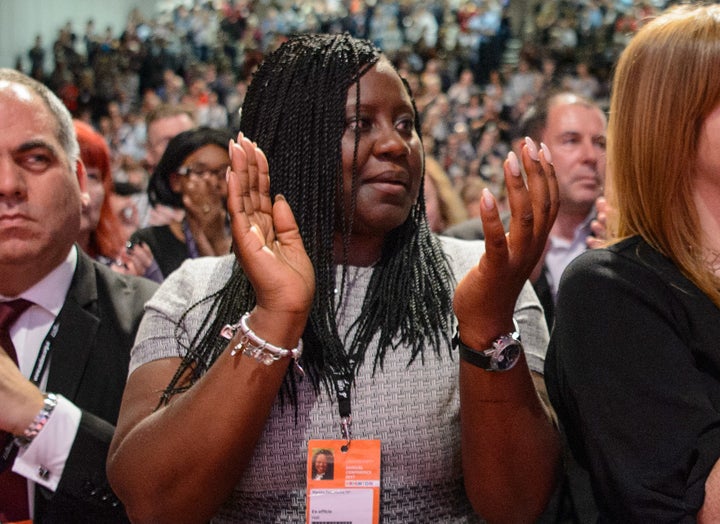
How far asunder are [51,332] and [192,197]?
4.49 ft

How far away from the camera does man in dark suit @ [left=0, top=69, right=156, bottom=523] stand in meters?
1.61

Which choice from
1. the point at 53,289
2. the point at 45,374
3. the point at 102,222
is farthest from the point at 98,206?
the point at 45,374

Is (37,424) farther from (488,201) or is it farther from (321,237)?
(488,201)

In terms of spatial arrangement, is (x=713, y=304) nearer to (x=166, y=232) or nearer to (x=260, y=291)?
(x=260, y=291)

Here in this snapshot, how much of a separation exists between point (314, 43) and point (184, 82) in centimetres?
1453

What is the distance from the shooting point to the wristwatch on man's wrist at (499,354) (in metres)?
1.29

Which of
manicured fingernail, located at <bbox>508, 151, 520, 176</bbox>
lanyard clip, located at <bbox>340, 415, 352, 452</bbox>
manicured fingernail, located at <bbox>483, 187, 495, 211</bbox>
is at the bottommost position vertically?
lanyard clip, located at <bbox>340, 415, 352, 452</bbox>

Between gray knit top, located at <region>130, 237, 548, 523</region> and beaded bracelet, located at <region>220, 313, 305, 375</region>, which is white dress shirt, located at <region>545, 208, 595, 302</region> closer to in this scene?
gray knit top, located at <region>130, 237, 548, 523</region>

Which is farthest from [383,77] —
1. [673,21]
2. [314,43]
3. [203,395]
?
[203,395]

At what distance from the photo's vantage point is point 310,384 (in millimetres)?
1486

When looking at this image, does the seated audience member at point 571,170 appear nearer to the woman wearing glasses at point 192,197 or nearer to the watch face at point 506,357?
the woman wearing glasses at point 192,197

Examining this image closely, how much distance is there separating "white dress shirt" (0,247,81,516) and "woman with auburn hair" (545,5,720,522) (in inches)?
34.6

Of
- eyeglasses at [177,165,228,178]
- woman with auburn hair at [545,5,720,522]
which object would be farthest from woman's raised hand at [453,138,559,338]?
eyeglasses at [177,165,228,178]

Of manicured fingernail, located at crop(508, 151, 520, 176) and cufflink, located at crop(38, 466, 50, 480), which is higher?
manicured fingernail, located at crop(508, 151, 520, 176)
